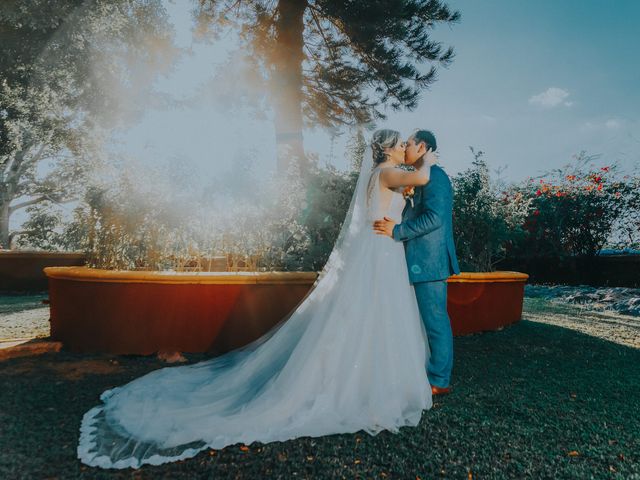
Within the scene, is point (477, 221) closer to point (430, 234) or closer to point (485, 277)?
point (485, 277)

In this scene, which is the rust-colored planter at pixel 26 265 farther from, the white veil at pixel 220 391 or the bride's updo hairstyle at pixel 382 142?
the bride's updo hairstyle at pixel 382 142

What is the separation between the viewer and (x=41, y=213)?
21922mm

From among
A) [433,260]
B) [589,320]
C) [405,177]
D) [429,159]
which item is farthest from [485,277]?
[589,320]

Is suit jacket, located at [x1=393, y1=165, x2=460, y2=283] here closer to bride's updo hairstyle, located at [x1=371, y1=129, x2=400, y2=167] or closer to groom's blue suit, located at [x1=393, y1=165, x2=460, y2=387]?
groom's blue suit, located at [x1=393, y1=165, x2=460, y2=387]

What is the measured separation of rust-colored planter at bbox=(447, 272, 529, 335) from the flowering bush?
7.20 meters

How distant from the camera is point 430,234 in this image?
300 cm

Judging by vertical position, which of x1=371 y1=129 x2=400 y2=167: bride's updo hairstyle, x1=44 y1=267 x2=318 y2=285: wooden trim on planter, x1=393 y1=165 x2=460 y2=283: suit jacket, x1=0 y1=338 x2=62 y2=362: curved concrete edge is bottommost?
x1=0 y1=338 x2=62 y2=362: curved concrete edge

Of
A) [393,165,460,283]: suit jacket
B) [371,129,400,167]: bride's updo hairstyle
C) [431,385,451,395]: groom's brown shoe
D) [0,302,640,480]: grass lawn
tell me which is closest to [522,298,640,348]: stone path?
[0,302,640,480]: grass lawn

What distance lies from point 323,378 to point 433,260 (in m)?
1.17

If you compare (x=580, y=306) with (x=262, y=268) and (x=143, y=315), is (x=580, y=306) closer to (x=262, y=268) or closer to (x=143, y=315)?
(x=262, y=268)

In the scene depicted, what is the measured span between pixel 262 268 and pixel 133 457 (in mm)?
2653

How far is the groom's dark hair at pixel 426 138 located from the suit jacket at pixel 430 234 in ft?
0.68

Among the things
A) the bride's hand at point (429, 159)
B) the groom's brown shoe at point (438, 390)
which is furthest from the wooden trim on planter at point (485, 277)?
the bride's hand at point (429, 159)

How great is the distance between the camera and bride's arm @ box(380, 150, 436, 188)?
114 inches
